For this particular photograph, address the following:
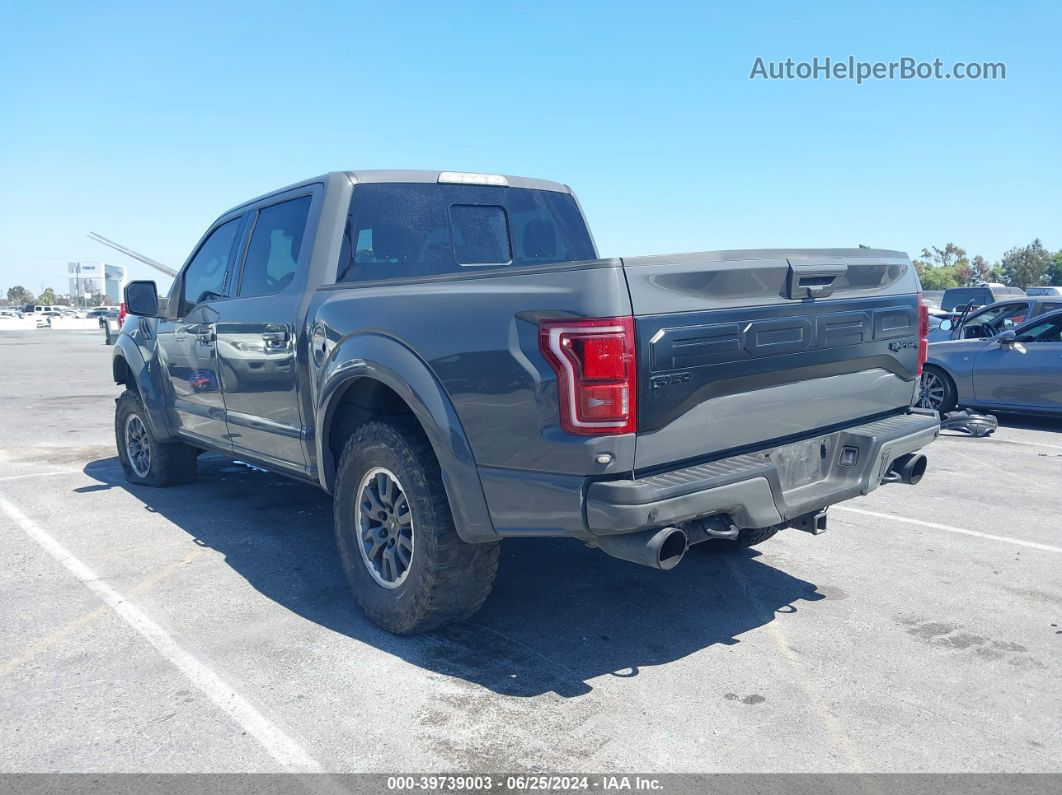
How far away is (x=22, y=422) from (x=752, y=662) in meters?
10.5

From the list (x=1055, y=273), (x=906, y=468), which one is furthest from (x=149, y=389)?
(x=1055, y=273)

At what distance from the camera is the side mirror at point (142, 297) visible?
5980 mm

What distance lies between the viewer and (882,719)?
3092 mm

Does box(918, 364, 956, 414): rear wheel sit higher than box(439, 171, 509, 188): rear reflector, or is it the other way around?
box(439, 171, 509, 188): rear reflector

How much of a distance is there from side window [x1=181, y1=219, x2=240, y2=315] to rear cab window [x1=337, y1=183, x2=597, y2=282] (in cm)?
131

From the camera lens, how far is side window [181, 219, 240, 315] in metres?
5.50

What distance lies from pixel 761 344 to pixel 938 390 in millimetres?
8588

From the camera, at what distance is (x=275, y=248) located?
16.2 feet

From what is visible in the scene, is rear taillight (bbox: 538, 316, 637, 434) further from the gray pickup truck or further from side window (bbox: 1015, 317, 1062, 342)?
side window (bbox: 1015, 317, 1062, 342)

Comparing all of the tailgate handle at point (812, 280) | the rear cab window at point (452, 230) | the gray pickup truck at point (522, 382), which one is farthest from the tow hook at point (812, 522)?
the rear cab window at point (452, 230)

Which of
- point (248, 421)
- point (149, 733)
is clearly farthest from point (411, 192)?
point (149, 733)

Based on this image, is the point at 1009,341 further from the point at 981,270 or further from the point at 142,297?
the point at 981,270

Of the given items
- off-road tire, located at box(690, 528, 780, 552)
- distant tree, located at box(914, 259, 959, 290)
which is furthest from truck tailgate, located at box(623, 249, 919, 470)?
distant tree, located at box(914, 259, 959, 290)

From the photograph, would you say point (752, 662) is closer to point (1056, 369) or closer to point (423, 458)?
point (423, 458)
